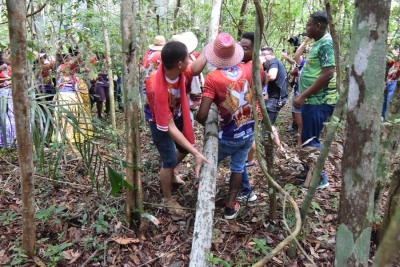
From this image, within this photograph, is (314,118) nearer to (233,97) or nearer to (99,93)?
(233,97)

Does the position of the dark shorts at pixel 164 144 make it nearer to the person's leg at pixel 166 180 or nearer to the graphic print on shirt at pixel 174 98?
the person's leg at pixel 166 180

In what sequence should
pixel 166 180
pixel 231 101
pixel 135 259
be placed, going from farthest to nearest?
1. pixel 166 180
2. pixel 231 101
3. pixel 135 259

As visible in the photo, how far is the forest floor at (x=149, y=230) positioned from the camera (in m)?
2.86

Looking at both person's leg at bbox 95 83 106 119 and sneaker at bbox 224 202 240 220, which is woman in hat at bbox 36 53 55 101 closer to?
person's leg at bbox 95 83 106 119

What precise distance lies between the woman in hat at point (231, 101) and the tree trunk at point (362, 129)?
65.7 inches

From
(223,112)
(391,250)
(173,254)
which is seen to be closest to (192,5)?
(223,112)

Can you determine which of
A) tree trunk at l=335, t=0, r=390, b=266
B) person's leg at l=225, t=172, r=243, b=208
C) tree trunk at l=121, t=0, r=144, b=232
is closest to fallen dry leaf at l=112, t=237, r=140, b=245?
tree trunk at l=121, t=0, r=144, b=232

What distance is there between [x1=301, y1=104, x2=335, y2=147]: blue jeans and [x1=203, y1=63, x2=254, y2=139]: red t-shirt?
880 mm

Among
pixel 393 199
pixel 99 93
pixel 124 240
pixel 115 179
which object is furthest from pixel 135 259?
pixel 99 93

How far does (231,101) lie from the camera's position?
3234 mm

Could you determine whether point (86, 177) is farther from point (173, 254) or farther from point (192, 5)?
point (192, 5)

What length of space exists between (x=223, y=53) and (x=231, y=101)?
456mm

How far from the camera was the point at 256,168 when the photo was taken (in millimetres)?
4895

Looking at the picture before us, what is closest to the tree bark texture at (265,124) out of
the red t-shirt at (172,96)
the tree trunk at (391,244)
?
the red t-shirt at (172,96)
